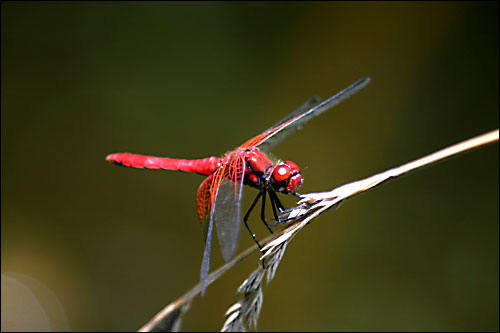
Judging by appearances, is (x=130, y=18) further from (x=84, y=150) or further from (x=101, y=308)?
(x=101, y=308)

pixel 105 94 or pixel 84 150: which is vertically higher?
pixel 105 94

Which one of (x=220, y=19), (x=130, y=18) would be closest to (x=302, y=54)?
(x=220, y=19)

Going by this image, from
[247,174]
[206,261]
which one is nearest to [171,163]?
[247,174]

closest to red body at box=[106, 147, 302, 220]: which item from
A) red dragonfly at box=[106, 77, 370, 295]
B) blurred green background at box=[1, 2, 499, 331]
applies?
red dragonfly at box=[106, 77, 370, 295]

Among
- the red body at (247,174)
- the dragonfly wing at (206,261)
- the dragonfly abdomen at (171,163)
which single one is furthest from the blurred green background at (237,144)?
the dragonfly wing at (206,261)

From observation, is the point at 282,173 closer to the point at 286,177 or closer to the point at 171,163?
the point at 286,177

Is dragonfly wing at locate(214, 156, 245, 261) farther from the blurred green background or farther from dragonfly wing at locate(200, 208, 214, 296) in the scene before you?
the blurred green background

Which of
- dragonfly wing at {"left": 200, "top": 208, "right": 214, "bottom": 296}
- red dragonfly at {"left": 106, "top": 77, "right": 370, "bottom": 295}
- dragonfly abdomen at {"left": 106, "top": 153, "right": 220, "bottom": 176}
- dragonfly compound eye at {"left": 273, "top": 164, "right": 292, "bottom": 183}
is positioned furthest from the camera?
dragonfly abdomen at {"left": 106, "top": 153, "right": 220, "bottom": 176}
